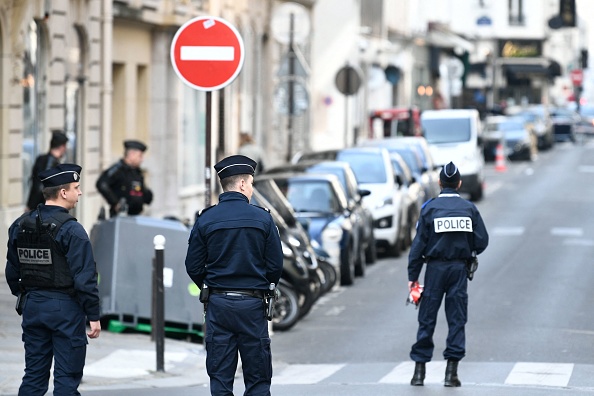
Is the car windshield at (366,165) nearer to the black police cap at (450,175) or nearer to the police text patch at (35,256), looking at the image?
the black police cap at (450,175)

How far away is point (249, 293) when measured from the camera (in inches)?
354

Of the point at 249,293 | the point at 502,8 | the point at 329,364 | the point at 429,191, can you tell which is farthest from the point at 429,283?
the point at 502,8

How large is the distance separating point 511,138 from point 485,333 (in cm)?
4013

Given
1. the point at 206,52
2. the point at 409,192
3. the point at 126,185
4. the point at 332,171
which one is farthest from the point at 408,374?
the point at 409,192

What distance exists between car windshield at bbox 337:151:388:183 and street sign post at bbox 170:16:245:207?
11.4 meters

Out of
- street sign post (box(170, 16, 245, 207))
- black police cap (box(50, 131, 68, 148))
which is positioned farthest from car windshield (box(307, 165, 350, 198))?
street sign post (box(170, 16, 245, 207))

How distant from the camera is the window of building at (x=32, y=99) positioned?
838 inches

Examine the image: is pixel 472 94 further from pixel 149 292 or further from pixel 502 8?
pixel 149 292

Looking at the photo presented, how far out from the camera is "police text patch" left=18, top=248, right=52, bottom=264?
9203mm

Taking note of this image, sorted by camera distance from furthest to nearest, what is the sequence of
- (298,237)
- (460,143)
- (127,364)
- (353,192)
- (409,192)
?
(460,143), (409,192), (353,192), (298,237), (127,364)

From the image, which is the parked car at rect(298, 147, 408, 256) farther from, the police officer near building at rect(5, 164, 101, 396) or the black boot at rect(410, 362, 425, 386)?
the police officer near building at rect(5, 164, 101, 396)

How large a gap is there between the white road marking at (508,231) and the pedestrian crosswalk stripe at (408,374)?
1432 cm

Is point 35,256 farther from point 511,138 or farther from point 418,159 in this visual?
point 511,138

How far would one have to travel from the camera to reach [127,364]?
43.8ft
